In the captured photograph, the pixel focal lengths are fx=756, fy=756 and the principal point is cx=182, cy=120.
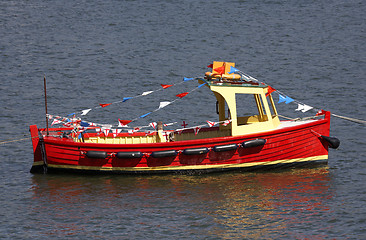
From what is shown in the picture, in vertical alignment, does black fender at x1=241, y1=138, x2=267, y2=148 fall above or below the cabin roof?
below

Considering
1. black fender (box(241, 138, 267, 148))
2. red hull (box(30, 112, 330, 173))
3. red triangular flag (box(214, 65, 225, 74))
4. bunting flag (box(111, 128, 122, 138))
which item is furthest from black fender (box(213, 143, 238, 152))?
bunting flag (box(111, 128, 122, 138))

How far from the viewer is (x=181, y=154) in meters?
24.9

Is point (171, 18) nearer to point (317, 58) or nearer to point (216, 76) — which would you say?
point (317, 58)

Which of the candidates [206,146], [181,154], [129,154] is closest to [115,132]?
[129,154]

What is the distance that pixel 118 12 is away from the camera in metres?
55.2

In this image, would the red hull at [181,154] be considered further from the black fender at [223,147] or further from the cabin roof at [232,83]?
the cabin roof at [232,83]

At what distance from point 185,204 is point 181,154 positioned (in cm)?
269

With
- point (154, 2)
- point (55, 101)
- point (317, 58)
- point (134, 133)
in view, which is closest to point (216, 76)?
point (134, 133)

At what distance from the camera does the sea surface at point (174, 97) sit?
21.5 m

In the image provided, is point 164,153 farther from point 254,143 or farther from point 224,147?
point 254,143

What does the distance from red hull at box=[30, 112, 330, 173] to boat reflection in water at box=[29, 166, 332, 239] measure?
37 centimetres

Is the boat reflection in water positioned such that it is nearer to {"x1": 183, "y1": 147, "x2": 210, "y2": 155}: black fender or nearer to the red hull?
the red hull

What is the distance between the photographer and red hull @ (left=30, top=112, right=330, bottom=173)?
24750mm

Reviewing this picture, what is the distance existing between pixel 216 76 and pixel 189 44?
21628 mm
